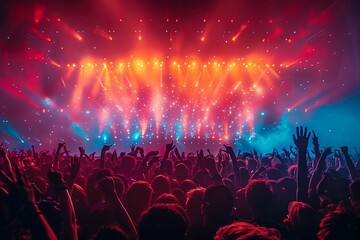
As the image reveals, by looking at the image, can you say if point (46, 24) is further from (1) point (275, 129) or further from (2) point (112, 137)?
(1) point (275, 129)

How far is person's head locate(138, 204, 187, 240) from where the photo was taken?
1912 millimetres

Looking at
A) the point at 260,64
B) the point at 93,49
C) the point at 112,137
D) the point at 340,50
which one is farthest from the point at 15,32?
the point at 340,50

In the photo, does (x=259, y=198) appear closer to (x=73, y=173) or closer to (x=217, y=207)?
(x=217, y=207)

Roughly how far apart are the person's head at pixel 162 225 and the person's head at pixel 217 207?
911mm

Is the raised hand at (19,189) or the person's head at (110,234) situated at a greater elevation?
the raised hand at (19,189)

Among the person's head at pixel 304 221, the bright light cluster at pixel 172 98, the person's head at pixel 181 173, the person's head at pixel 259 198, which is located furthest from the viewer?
the bright light cluster at pixel 172 98

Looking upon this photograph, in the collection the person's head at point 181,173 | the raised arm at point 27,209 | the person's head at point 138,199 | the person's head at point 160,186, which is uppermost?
the person's head at point 181,173

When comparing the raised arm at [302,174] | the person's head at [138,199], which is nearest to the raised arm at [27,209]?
the person's head at [138,199]

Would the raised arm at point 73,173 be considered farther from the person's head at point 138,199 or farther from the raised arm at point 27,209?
the raised arm at point 27,209

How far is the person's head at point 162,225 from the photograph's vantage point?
6.27 ft

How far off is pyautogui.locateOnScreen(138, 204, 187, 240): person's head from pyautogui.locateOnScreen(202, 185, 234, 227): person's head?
35.9 inches

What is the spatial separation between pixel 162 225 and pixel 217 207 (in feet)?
3.41

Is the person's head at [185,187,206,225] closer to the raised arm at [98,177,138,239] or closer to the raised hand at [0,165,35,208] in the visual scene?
the raised arm at [98,177,138,239]

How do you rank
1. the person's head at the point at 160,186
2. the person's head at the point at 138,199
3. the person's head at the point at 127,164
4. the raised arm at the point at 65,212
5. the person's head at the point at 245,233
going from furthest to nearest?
the person's head at the point at 127,164, the person's head at the point at 160,186, the person's head at the point at 138,199, the raised arm at the point at 65,212, the person's head at the point at 245,233
